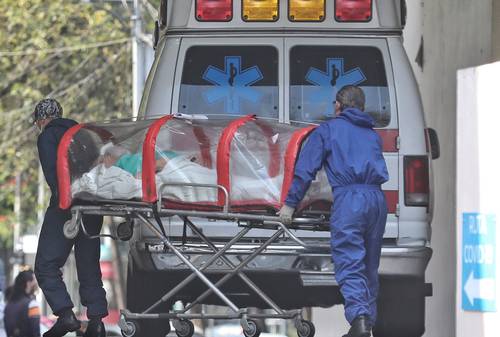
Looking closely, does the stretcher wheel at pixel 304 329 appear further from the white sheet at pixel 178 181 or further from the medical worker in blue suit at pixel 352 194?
the white sheet at pixel 178 181

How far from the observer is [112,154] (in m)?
8.74

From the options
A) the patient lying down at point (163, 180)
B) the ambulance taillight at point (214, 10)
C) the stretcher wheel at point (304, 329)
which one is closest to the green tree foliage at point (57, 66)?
the ambulance taillight at point (214, 10)

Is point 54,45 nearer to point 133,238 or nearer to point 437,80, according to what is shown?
point 437,80

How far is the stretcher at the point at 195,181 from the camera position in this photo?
8.50m

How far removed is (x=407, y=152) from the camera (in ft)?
30.6

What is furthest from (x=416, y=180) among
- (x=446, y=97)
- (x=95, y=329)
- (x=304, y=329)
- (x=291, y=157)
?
(x=446, y=97)

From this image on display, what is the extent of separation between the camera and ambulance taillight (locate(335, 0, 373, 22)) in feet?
31.3

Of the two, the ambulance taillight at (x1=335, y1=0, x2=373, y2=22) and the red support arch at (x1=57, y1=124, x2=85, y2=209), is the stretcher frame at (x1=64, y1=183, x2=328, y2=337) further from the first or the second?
the ambulance taillight at (x1=335, y1=0, x2=373, y2=22)

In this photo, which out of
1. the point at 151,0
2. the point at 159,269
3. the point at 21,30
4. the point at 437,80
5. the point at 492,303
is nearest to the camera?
the point at 159,269

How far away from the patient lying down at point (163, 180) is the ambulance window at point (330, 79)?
3.36 feet

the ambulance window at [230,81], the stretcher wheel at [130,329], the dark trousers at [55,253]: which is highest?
the ambulance window at [230,81]

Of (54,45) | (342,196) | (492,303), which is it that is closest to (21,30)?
(54,45)

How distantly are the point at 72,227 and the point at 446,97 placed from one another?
276 inches

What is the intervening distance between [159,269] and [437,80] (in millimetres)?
6947
